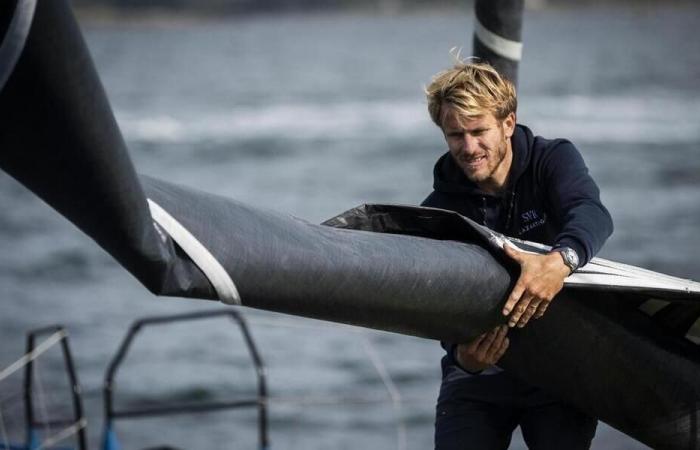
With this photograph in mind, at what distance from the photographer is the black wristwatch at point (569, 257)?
3158mm

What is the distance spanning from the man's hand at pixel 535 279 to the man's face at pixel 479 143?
0.31m

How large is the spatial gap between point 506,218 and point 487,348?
41 centimetres

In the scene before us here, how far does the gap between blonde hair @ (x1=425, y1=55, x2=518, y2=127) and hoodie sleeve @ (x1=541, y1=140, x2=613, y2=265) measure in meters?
0.21

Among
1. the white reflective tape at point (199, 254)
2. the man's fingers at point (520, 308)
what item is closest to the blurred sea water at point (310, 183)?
the man's fingers at point (520, 308)

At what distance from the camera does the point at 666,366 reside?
348 centimetres

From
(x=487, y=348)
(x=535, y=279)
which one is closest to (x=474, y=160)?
(x=535, y=279)

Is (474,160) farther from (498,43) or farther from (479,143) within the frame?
(498,43)

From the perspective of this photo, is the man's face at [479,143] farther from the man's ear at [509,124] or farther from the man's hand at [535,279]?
the man's hand at [535,279]

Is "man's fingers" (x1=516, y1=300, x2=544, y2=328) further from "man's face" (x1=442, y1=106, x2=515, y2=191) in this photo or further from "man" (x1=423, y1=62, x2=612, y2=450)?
"man's face" (x1=442, y1=106, x2=515, y2=191)

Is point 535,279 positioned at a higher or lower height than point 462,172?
lower

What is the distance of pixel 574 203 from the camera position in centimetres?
334

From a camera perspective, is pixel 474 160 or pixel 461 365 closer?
pixel 474 160

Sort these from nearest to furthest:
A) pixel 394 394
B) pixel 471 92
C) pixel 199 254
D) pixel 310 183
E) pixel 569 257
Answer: pixel 199 254
pixel 569 257
pixel 471 92
pixel 394 394
pixel 310 183

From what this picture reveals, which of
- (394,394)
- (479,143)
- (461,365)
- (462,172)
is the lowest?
(394,394)
